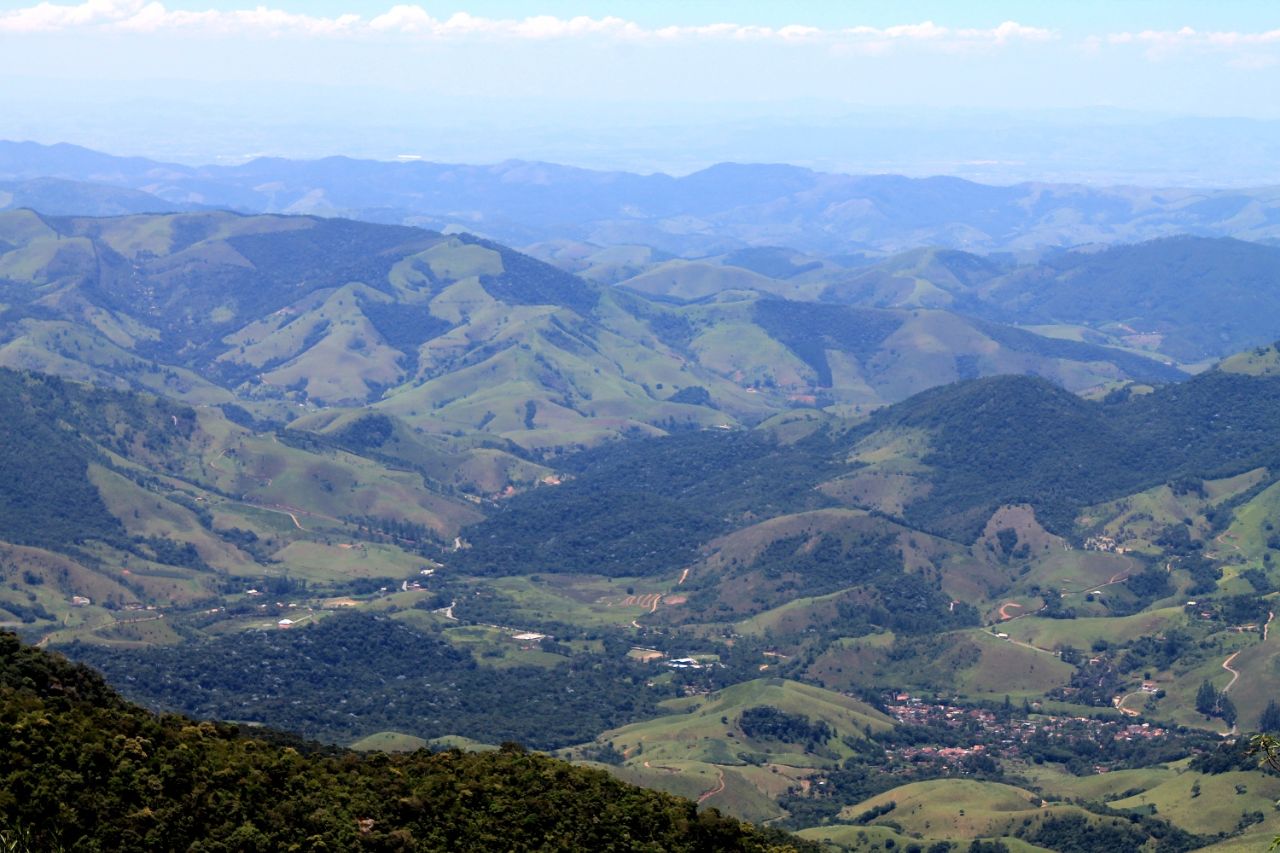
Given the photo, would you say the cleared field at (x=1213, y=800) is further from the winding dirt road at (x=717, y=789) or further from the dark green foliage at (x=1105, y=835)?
the winding dirt road at (x=717, y=789)

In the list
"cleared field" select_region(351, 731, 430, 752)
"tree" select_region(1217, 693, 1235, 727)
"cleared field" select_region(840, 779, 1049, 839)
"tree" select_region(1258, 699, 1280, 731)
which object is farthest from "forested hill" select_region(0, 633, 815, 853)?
"tree" select_region(1217, 693, 1235, 727)

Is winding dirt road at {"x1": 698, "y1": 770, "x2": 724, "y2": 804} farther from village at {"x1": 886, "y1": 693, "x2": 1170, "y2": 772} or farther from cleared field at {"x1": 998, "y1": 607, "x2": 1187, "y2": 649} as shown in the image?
cleared field at {"x1": 998, "y1": 607, "x2": 1187, "y2": 649}

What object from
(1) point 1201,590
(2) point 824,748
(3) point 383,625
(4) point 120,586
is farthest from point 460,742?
(1) point 1201,590

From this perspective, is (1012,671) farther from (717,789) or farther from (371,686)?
(371,686)

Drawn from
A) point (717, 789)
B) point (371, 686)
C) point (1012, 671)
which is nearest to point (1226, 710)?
point (1012, 671)

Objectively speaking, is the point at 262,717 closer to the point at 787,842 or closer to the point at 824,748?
the point at 824,748

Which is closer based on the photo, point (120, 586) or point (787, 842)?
point (787, 842)

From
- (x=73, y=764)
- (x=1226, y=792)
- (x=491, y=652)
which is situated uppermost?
(x=73, y=764)
